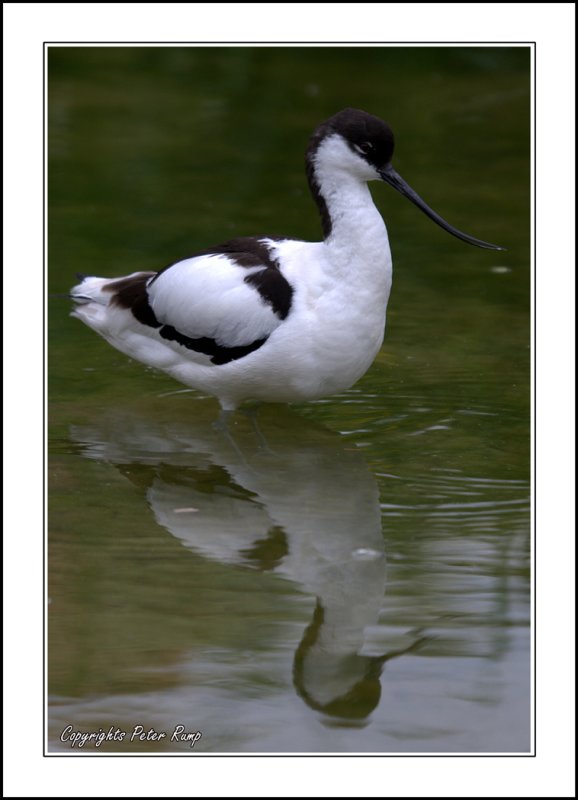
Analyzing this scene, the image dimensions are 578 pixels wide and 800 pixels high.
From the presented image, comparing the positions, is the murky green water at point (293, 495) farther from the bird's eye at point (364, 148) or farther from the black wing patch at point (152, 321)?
the bird's eye at point (364, 148)

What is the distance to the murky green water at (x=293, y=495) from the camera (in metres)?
4.02

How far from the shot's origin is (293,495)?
17.9ft

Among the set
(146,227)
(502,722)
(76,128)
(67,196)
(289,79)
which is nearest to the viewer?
(502,722)

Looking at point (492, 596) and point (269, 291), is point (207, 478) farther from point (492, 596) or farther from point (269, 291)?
point (492, 596)

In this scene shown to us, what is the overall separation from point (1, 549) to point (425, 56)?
8749 millimetres

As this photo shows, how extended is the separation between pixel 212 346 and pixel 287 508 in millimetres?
950

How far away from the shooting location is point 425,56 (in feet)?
39.4

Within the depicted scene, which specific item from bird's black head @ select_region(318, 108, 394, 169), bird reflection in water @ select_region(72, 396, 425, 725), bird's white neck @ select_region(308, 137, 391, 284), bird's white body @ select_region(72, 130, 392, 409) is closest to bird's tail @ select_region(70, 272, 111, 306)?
bird reflection in water @ select_region(72, 396, 425, 725)

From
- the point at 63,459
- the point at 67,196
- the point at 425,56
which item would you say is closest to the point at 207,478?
the point at 63,459

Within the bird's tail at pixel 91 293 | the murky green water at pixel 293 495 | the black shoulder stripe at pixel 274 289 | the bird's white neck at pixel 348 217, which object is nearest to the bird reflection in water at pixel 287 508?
the murky green water at pixel 293 495

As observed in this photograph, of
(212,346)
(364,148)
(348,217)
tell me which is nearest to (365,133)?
(364,148)
